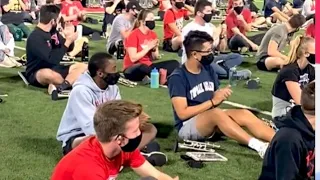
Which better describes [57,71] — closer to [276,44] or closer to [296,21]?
[276,44]

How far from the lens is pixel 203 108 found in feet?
22.3

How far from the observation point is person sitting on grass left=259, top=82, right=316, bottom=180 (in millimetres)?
4305

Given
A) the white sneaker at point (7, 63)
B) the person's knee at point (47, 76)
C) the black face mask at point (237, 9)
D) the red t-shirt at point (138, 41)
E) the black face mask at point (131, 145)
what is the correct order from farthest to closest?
the black face mask at point (237, 9), the white sneaker at point (7, 63), the red t-shirt at point (138, 41), the person's knee at point (47, 76), the black face mask at point (131, 145)

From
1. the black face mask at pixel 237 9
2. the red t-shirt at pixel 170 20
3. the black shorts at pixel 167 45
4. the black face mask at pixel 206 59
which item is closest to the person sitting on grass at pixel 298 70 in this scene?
the black face mask at pixel 206 59

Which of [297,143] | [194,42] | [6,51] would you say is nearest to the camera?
[297,143]

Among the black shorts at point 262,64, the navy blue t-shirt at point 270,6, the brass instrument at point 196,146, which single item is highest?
the brass instrument at point 196,146

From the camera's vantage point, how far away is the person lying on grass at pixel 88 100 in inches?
237

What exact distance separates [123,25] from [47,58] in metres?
3.32

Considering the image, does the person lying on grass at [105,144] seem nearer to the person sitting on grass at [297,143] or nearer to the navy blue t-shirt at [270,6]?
the person sitting on grass at [297,143]

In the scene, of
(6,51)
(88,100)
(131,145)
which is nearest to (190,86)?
(88,100)

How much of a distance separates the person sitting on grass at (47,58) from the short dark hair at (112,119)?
5.66 metres

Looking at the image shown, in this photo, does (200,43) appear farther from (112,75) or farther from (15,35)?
(15,35)

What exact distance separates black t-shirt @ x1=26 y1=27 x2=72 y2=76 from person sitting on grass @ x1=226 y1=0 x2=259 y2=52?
196 inches

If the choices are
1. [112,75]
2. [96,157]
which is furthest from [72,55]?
[96,157]
